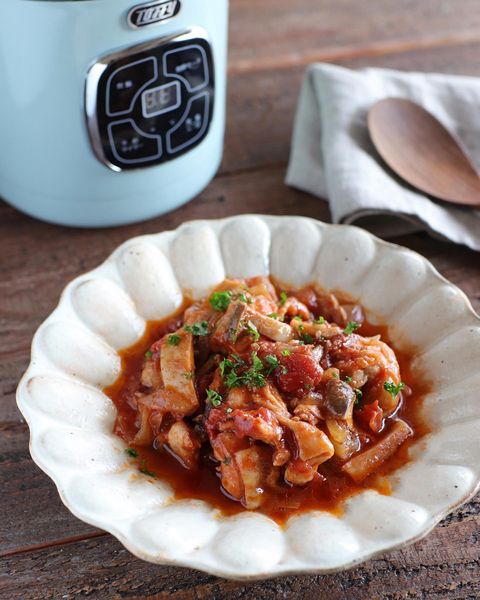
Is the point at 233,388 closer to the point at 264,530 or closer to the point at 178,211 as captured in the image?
the point at 264,530

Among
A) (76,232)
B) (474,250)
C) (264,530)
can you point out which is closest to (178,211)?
(76,232)

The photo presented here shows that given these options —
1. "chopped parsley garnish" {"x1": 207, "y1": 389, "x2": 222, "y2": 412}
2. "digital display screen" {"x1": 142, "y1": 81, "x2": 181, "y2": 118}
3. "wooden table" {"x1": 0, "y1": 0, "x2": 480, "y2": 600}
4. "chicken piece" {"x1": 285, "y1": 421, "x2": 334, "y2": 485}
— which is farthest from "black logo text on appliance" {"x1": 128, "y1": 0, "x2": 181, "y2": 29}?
"chicken piece" {"x1": 285, "y1": 421, "x2": 334, "y2": 485}

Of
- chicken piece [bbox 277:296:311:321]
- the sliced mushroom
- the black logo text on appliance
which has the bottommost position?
chicken piece [bbox 277:296:311:321]

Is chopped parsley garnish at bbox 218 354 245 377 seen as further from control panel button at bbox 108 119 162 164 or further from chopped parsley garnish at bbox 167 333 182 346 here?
control panel button at bbox 108 119 162 164

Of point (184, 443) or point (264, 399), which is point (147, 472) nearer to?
point (184, 443)

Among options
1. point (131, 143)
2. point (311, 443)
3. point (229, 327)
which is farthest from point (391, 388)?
point (131, 143)

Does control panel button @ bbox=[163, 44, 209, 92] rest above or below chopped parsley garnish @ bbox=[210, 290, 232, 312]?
above
